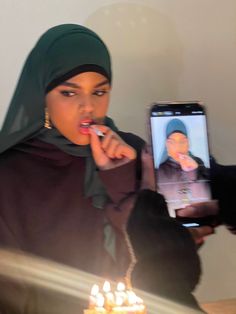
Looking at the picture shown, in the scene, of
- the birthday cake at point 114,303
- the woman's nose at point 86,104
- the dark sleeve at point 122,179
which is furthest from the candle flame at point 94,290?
the woman's nose at point 86,104

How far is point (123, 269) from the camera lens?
1.96 ft

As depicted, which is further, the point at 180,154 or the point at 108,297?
the point at 180,154

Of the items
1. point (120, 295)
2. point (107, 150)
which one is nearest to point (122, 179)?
point (107, 150)

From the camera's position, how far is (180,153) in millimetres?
630

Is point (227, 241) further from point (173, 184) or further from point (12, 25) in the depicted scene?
point (12, 25)

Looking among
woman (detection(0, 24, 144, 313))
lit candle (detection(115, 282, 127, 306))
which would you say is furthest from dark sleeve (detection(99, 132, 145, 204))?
lit candle (detection(115, 282, 127, 306))

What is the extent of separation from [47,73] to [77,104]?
51 mm

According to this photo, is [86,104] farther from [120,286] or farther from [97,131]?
[120,286]

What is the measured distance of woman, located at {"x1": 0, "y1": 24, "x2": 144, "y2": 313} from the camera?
56 cm

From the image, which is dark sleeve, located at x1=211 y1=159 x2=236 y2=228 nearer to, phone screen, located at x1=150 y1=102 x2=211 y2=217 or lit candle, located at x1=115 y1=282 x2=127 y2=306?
phone screen, located at x1=150 y1=102 x2=211 y2=217

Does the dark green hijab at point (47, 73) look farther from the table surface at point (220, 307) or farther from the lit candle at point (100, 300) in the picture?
the table surface at point (220, 307)

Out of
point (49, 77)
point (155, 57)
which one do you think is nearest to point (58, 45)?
point (49, 77)

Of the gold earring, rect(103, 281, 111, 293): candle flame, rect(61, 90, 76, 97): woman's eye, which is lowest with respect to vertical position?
rect(103, 281, 111, 293): candle flame

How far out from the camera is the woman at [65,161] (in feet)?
1.83
